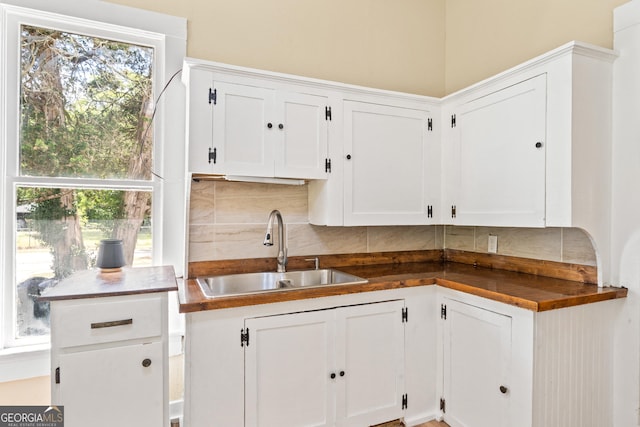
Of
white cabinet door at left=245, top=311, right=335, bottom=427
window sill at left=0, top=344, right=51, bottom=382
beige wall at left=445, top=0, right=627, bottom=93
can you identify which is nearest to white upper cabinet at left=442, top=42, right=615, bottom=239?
beige wall at left=445, top=0, right=627, bottom=93

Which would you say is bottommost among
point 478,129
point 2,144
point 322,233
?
point 322,233

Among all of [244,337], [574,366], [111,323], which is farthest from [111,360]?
[574,366]

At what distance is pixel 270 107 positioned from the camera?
6.59ft

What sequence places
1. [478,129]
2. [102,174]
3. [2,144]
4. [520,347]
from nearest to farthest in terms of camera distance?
[520,347] < [2,144] < [102,174] < [478,129]

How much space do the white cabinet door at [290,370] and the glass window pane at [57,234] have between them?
0.94 m

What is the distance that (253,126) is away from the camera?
197 cm

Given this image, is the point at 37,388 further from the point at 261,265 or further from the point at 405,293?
the point at 405,293

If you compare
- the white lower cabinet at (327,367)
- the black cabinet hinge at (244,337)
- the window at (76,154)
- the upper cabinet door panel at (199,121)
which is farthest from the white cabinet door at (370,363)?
the window at (76,154)

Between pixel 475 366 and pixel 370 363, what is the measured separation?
0.55 metres

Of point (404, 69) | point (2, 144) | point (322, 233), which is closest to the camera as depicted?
point (2, 144)

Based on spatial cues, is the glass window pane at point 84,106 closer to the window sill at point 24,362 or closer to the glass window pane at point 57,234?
the glass window pane at point 57,234

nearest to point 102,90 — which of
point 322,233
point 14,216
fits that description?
point 14,216

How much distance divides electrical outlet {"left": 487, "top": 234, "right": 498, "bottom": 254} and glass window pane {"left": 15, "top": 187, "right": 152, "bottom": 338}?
229 centimetres

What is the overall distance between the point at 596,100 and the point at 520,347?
1.27 m
